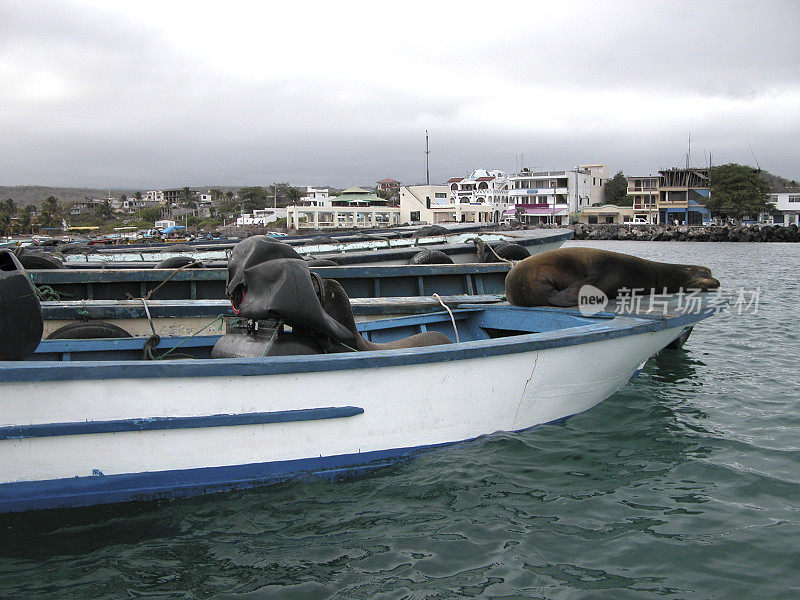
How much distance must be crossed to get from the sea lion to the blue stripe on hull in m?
2.86

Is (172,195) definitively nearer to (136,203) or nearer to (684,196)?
(136,203)

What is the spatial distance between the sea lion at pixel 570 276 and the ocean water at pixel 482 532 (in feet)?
5.34

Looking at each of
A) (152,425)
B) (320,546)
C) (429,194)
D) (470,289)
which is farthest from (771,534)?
(429,194)

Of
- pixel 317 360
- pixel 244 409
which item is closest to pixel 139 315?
pixel 244 409

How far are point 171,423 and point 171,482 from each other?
505mm

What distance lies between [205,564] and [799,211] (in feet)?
290

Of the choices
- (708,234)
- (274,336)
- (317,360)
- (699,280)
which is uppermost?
(708,234)

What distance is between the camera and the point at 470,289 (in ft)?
34.8

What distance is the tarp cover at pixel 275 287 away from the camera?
4.96 meters

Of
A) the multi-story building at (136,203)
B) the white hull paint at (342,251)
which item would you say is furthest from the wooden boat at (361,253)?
the multi-story building at (136,203)

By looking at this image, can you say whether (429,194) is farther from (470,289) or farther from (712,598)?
(712,598)

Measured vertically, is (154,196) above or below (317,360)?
above

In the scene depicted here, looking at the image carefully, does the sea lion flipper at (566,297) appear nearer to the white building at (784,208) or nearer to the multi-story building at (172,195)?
the white building at (784,208)

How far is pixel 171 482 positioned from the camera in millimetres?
4570
